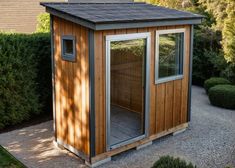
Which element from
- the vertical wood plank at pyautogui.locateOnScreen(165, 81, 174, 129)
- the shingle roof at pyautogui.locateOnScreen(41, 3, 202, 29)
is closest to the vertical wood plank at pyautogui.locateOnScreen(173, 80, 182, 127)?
the vertical wood plank at pyautogui.locateOnScreen(165, 81, 174, 129)

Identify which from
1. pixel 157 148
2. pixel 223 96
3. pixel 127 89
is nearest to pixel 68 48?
pixel 127 89

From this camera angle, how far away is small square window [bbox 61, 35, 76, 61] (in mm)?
5984

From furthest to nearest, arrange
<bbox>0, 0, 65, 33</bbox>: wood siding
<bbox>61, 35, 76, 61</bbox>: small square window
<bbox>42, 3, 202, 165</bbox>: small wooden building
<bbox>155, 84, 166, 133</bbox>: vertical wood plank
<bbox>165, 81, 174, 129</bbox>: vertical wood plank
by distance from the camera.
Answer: <bbox>0, 0, 65, 33</bbox>: wood siding → <bbox>165, 81, 174, 129</bbox>: vertical wood plank → <bbox>155, 84, 166, 133</bbox>: vertical wood plank → <bbox>61, 35, 76, 61</bbox>: small square window → <bbox>42, 3, 202, 165</bbox>: small wooden building

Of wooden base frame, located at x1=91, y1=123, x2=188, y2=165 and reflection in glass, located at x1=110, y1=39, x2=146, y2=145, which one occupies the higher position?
reflection in glass, located at x1=110, y1=39, x2=146, y2=145

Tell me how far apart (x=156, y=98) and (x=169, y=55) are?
3.22 feet

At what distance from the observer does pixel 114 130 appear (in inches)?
282

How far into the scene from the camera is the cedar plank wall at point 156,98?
580cm

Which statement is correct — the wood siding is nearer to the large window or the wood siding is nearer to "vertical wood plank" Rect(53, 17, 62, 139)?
"vertical wood plank" Rect(53, 17, 62, 139)

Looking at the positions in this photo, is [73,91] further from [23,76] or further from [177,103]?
[177,103]

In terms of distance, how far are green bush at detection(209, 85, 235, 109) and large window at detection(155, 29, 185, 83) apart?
288cm

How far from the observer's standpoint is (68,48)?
6.26 m

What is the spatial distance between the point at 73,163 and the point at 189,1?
38.7 feet

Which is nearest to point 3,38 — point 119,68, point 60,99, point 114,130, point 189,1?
point 60,99

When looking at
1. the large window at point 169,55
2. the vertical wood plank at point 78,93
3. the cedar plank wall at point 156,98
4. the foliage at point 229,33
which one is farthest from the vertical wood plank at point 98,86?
the foliage at point 229,33
